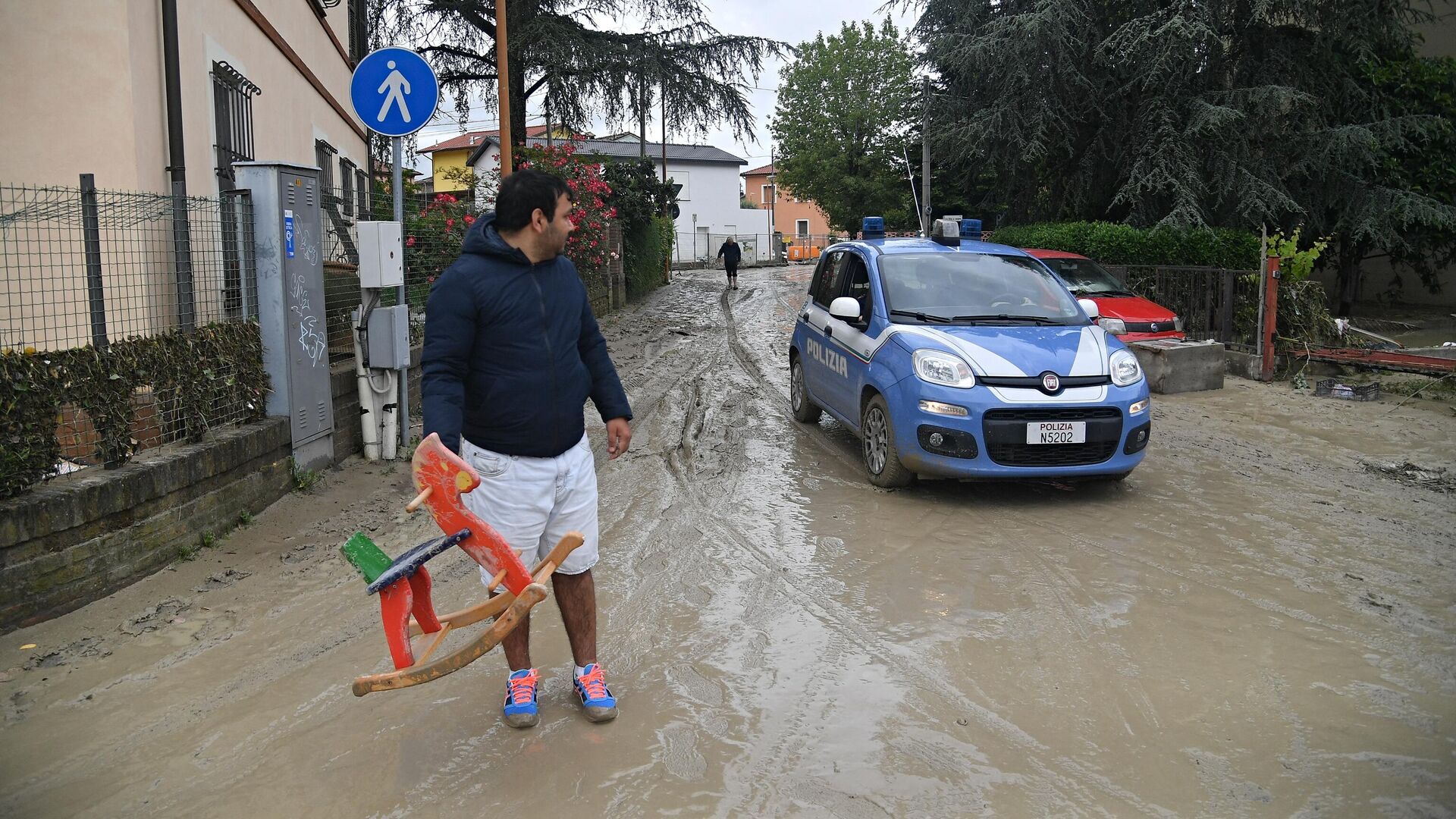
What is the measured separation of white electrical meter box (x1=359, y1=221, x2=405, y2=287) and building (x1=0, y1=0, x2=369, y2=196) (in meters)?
1.31

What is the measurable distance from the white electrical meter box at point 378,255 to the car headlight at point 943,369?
12.7ft

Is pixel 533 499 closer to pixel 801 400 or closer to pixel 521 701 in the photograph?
pixel 521 701

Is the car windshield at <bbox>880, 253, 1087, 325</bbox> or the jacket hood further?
the car windshield at <bbox>880, 253, 1087, 325</bbox>

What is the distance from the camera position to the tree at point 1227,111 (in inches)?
739

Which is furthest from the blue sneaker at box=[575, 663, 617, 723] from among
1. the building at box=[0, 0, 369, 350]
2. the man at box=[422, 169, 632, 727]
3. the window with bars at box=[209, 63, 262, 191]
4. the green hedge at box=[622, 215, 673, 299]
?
the green hedge at box=[622, 215, 673, 299]

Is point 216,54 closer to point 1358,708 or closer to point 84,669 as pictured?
point 84,669

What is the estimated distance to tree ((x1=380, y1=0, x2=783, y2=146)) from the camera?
19.8 metres

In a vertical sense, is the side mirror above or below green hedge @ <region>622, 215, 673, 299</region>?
below

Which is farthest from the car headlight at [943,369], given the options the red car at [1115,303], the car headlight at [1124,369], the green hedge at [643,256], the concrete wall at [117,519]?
the green hedge at [643,256]

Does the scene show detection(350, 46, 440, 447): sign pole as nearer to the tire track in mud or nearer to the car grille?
the tire track in mud

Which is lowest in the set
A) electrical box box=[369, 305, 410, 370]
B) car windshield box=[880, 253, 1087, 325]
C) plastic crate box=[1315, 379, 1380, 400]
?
plastic crate box=[1315, 379, 1380, 400]

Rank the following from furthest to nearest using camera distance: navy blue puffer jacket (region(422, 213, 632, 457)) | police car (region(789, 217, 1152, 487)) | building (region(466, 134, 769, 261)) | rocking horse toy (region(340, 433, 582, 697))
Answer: building (region(466, 134, 769, 261)), police car (region(789, 217, 1152, 487)), navy blue puffer jacket (region(422, 213, 632, 457)), rocking horse toy (region(340, 433, 582, 697))

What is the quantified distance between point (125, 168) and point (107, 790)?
191 inches

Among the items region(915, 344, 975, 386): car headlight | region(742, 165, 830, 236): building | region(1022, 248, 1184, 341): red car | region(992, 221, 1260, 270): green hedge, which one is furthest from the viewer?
region(742, 165, 830, 236): building
